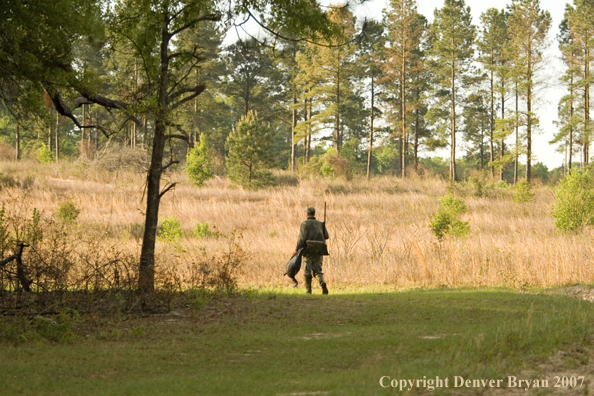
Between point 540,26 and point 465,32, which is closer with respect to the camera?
point 540,26

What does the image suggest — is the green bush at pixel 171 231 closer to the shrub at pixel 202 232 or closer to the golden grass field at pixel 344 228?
the golden grass field at pixel 344 228

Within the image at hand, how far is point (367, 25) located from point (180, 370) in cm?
788

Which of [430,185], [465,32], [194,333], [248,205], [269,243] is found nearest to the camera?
[194,333]

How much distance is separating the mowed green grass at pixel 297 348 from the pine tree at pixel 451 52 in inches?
1899

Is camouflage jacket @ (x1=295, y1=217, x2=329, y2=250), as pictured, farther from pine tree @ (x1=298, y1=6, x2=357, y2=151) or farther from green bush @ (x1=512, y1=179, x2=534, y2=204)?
pine tree @ (x1=298, y1=6, x2=357, y2=151)

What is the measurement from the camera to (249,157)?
44500 millimetres

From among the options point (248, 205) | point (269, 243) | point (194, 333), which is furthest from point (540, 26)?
point (194, 333)

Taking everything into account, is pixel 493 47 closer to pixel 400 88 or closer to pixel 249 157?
pixel 400 88

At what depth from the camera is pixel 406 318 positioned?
12.4 m

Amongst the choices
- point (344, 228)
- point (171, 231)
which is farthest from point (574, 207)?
point (171, 231)

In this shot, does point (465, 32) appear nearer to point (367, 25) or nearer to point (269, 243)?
point (269, 243)

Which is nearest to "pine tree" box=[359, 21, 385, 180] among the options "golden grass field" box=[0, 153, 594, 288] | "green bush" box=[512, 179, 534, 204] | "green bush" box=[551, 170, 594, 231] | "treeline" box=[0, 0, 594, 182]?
"treeline" box=[0, 0, 594, 182]

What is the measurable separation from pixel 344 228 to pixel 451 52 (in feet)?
125

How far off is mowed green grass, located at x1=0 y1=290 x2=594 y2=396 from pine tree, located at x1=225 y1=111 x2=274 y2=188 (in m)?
30.5
